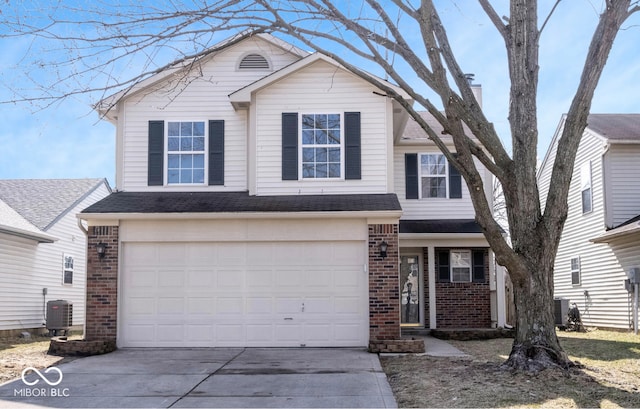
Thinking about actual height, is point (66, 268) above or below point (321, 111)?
below

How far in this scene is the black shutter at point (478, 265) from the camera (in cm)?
1833

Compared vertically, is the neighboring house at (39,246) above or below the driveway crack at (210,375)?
above

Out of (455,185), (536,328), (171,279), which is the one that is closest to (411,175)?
(455,185)

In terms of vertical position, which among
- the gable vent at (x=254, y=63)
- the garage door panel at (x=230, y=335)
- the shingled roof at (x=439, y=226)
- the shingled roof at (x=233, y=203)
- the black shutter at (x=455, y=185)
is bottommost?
the garage door panel at (x=230, y=335)

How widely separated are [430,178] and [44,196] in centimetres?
1308

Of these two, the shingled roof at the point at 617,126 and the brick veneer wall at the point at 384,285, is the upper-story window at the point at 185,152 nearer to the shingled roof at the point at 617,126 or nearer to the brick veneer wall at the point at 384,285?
the brick veneer wall at the point at 384,285

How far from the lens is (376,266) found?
13891mm

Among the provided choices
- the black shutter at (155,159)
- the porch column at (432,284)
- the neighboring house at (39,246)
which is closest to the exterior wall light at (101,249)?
the black shutter at (155,159)

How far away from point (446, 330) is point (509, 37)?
8.40 metres

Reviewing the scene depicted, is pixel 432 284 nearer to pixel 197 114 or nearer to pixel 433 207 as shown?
pixel 433 207

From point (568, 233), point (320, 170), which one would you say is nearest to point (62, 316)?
point (320, 170)

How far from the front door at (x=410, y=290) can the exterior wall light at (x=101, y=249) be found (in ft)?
28.7

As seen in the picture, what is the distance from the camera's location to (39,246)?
2047 cm

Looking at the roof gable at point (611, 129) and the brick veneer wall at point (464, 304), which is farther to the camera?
the roof gable at point (611, 129)
